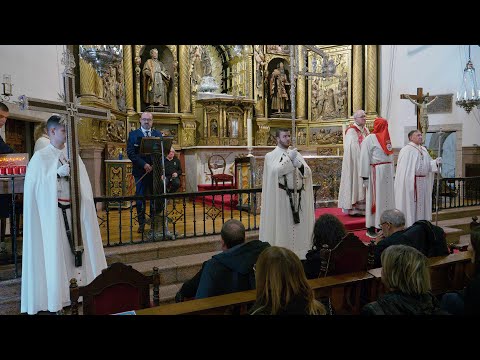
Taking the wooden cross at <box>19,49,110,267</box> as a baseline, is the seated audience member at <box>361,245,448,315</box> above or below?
below

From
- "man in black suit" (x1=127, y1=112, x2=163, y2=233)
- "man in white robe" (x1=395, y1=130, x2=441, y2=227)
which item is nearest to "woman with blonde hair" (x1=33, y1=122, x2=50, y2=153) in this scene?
"man in black suit" (x1=127, y1=112, x2=163, y2=233)

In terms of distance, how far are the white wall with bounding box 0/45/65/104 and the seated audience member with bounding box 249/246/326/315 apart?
597cm

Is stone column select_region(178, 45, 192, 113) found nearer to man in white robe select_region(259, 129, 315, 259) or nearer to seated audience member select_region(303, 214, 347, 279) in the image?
man in white robe select_region(259, 129, 315, 259)

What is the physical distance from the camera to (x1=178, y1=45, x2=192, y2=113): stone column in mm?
11320

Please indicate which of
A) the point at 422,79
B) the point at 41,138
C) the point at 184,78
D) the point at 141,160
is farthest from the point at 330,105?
the point at 41,138

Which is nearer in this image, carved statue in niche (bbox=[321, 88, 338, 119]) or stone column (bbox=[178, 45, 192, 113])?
stone column (bbox=[178, 45, 192, 113])

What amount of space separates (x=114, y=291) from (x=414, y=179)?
531cm

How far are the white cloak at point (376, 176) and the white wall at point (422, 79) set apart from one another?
5.81 metres

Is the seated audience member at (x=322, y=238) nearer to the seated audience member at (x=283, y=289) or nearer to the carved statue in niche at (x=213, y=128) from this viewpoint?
the seated audience member at (x=283, y=289)

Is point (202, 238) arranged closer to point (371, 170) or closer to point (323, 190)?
point (371, 170)

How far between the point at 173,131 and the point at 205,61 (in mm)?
2475

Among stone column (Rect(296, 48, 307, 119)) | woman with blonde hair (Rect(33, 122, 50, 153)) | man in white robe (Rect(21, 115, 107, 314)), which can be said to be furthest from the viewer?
stone column (Rect(296, 48, 307, 119))

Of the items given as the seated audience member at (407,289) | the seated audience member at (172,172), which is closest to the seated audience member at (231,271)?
the seated audience member at (407,289)
